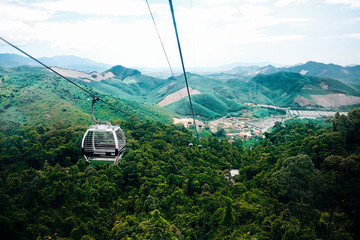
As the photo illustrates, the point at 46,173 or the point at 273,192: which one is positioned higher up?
the point at 46,173

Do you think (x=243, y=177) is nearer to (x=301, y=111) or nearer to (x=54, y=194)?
(x=54, y=194)

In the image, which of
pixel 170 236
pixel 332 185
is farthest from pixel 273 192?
pixel 170 236

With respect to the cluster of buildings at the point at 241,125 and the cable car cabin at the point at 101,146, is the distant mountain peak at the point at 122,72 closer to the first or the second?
the cluster of buildings at the point at 241,125

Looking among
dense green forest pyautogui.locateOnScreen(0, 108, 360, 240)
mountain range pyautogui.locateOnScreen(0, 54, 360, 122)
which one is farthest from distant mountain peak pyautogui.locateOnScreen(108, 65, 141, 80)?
dense green forest pyautogui.locateOnScreen(0, 108, 360, 240)

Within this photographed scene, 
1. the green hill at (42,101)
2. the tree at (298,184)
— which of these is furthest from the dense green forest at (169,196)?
the green hill at (42,101)

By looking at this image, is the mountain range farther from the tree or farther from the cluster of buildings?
the tree
